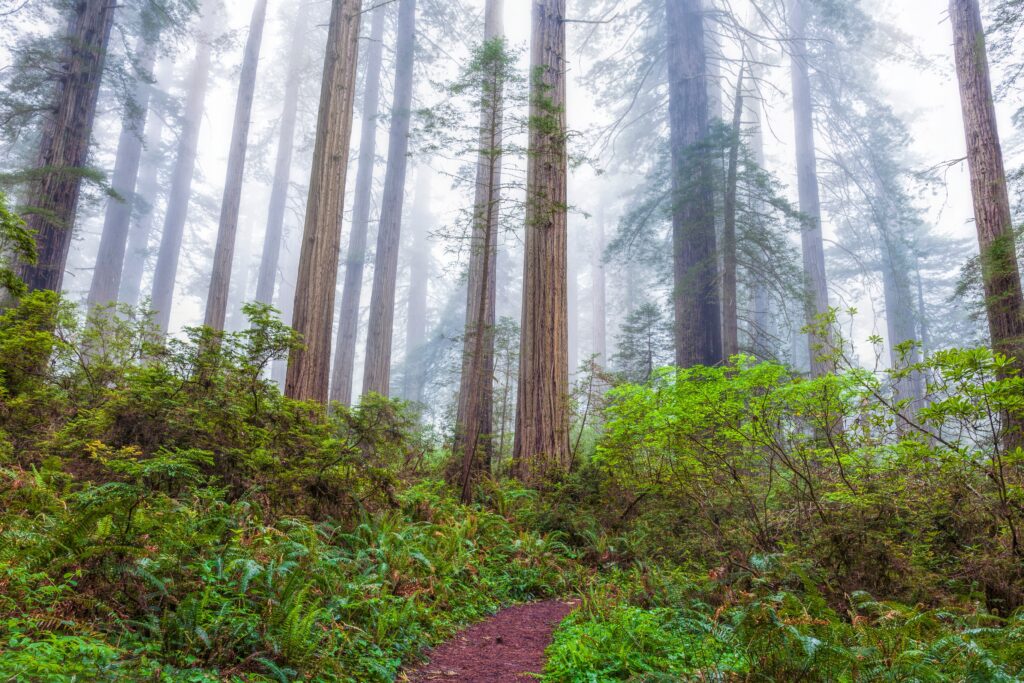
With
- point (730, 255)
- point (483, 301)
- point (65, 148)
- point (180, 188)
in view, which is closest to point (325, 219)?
point (483, 301)

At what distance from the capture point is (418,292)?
35.8 meters

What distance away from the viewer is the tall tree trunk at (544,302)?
8.28 meters

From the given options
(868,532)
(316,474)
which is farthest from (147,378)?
(868,532)

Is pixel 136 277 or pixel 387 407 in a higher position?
pixel 136 277

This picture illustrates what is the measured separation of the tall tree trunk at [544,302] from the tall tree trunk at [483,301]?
0.61 meters

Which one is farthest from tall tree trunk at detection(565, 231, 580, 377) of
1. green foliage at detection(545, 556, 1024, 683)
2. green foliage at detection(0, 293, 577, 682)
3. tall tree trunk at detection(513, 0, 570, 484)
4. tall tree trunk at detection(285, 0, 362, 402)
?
green foliage at detection(545, 556, 1024, 683)

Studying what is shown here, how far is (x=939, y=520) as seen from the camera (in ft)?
16.0

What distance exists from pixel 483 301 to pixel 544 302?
1679 millimetres

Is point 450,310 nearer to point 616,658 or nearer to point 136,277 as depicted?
point 136,277

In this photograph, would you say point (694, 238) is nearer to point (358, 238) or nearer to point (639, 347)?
point (639, 347)

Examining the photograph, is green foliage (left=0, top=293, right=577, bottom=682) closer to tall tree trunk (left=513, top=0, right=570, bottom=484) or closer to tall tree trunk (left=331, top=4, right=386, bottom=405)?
tall tree trunk (left=513, top=0, right=570, bottom=484)

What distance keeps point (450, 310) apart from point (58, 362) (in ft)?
84.7

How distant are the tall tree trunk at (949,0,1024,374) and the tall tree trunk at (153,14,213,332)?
75.7 ft

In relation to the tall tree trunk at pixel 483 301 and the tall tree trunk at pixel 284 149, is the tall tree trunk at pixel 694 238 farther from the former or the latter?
the tall tree trunk at pixel 284 149
